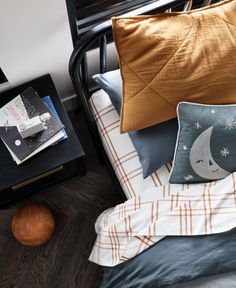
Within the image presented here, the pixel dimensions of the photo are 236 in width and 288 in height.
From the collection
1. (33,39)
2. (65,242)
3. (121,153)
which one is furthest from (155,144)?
(65,242)

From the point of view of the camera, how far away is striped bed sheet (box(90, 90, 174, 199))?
1048 millimetres

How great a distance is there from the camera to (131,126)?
94cm

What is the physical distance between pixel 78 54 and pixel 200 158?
479 millimetres

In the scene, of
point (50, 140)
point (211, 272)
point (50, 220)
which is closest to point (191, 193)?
point (211, 272)

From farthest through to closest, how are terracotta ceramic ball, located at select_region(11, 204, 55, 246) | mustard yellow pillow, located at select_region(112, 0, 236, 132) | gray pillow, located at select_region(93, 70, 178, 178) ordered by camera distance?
terracotta ceramic ball, located at select_region(11, 204, 55, 246) < gray pillow, located at select_region(93, 70, 178, 178) < mustard yellow pillow, located at select_region(112, 0, 236, 132)

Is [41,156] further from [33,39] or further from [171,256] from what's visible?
[171,256]

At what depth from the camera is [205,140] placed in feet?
3.01

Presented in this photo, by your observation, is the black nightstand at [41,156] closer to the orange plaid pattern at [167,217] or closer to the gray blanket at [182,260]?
the orange plaid pattern at [167,217]

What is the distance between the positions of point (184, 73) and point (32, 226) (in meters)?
0.83

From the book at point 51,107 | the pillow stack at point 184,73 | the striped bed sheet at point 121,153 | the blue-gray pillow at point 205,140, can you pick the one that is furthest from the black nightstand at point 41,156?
the blue-gray pillow at point 205,140

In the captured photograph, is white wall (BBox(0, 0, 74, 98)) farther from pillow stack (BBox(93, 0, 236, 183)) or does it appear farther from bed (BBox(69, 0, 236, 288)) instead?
pillow stack (BBox(93, 0, 236, 183))

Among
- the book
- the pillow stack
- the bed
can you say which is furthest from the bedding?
the book

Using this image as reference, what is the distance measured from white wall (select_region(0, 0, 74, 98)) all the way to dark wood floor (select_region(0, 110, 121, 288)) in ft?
1.78

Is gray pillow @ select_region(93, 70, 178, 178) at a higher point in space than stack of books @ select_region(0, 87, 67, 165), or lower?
lower
